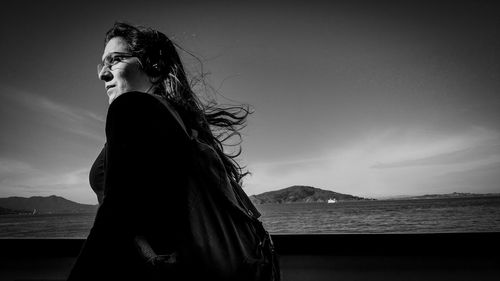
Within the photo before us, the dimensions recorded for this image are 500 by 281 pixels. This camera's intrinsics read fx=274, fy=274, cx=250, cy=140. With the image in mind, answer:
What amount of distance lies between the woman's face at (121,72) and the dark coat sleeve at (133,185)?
200 mm

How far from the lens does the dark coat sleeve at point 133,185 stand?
364 mm

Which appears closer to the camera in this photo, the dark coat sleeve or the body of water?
the dark coat sleeve

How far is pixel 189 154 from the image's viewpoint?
427mm

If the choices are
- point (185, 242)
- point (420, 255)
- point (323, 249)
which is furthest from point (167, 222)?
point (420, 255)

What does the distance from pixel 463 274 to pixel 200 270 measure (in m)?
1.46

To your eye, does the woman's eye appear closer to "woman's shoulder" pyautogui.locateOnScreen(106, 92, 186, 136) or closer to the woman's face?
the woman's face

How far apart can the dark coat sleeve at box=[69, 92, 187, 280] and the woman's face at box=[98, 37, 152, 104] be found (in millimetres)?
200

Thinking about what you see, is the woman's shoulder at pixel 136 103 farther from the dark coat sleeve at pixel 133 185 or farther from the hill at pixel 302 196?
the hill at pixel 302 196

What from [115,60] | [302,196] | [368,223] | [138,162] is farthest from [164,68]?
[302,196]

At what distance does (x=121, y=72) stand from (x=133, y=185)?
0.34m

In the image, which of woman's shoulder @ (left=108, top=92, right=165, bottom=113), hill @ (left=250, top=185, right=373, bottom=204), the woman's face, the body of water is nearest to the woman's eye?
the woman's face

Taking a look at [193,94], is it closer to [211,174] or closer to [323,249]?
[211,174]

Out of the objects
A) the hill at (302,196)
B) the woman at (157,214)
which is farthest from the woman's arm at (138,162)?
the hill at (302,196)

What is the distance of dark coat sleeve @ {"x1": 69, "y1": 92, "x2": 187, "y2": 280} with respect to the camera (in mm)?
364
